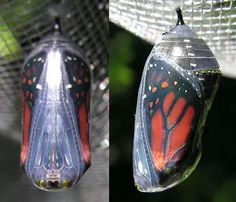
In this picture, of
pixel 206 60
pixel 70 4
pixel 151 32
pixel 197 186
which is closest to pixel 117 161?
pixel 197 186

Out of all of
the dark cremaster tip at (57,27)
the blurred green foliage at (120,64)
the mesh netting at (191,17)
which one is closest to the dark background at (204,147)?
the blurred green foliage at (120,64)

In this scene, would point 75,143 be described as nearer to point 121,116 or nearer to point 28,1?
point 28,1

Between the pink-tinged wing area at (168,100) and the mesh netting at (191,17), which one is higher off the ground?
the mesh netting at (191,17)

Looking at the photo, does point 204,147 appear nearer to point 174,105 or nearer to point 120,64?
point 120,64

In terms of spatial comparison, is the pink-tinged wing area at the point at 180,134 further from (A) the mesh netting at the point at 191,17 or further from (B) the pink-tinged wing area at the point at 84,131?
(A) the mesh netting at the point at 191,17

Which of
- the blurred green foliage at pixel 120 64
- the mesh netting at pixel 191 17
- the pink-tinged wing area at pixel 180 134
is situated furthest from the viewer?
the blurred green foliage at pixel 120 64

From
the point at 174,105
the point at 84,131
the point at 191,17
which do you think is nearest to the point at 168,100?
the point at 174,105

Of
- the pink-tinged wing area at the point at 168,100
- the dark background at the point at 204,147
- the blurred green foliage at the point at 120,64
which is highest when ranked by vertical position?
the pink-tinged wing area at the point at 168,100
